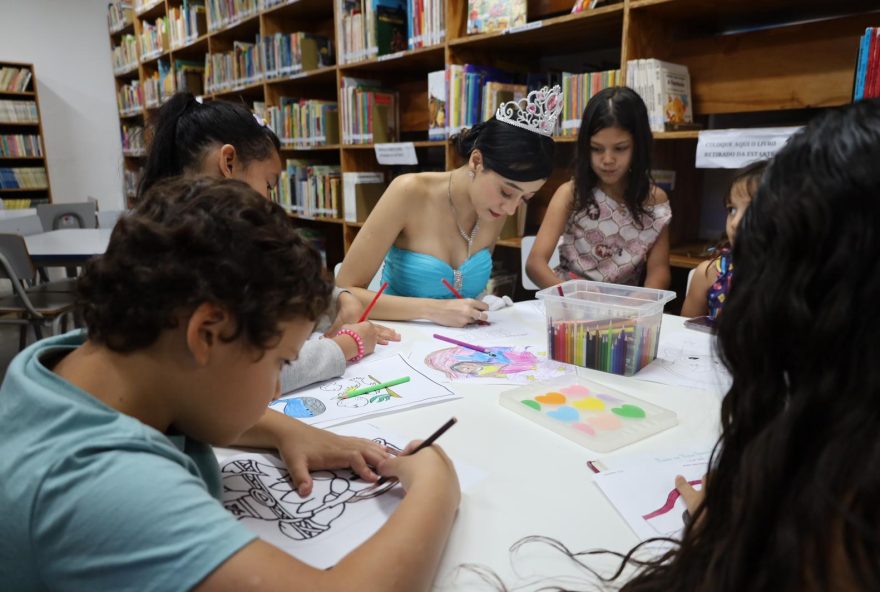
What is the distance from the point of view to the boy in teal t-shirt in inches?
17.5

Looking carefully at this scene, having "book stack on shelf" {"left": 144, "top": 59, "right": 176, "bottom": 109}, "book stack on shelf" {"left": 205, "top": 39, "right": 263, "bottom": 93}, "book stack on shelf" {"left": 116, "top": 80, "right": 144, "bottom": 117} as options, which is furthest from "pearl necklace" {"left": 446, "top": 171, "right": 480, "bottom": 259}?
"book stack on shelf" {"left": 116, "top": 80, "right": 144, "bottom": 117}

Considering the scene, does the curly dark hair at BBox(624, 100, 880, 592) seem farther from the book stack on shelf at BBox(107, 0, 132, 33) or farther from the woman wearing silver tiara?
the book stack on shelf at BBox(107, 0, 132, 33)

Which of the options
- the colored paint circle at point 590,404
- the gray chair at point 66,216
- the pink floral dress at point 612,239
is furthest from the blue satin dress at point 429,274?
the gray chair at point 66,216

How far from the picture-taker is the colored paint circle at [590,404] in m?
0.96

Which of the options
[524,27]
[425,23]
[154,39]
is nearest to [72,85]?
[154,39]

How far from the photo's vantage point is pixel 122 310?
21.1 inches

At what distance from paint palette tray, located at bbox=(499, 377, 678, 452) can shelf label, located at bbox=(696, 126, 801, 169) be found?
118cm

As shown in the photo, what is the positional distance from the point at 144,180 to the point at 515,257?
220 centimetres

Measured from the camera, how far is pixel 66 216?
4.39 metres

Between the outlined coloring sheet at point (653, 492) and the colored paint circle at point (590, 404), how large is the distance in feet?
0.54

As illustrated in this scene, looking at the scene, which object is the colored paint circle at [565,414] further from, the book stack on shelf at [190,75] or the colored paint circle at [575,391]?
the book stack on shelf at [190,75]

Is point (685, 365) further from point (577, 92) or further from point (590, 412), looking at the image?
point (577, 92)

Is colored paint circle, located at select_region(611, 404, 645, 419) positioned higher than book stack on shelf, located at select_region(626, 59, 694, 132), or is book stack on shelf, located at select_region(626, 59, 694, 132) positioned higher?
book stack on shelf, located at select_region(626, 59, 694, 132)

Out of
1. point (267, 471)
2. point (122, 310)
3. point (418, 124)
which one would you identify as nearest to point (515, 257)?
point (418, 124)
